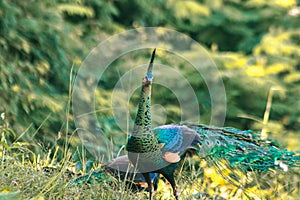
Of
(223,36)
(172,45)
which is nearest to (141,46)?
(172,45)

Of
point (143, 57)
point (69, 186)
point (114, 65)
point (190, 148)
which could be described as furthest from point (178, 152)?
point (143, 57)

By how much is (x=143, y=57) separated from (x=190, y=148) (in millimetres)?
3097

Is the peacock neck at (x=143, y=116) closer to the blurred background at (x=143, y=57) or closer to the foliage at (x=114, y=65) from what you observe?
the foliage at (x=114, y=65)

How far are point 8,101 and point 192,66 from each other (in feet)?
8.12

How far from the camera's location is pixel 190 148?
298cm

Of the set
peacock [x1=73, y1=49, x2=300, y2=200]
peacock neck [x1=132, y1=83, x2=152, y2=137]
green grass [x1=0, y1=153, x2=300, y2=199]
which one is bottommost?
green grass [x1=0, y1=153, x2=300, y2=199]

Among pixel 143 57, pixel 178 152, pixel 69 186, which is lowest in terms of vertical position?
pixel 69 186

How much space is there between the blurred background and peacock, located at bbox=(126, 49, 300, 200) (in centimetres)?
28

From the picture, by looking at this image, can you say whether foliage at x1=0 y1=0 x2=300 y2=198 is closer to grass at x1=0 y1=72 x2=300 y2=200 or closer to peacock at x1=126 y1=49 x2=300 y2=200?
grass at x1=0 y1=72 x2=300 y2=200

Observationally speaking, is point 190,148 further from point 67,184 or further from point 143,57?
point 143,57

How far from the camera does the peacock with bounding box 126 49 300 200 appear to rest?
2.75 metres

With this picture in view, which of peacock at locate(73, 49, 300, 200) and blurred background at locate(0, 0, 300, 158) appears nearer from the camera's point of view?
peacock at locate(73, 49, 300, 200)

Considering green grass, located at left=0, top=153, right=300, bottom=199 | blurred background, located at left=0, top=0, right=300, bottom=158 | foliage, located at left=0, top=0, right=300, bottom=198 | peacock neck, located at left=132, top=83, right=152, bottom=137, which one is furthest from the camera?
blurred background, located at left=0, top=0, right=300, bottom=158

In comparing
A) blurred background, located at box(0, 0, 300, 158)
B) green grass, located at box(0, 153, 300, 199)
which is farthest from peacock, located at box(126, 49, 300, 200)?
blurred background, located at box(0, 0, 300, 158)
